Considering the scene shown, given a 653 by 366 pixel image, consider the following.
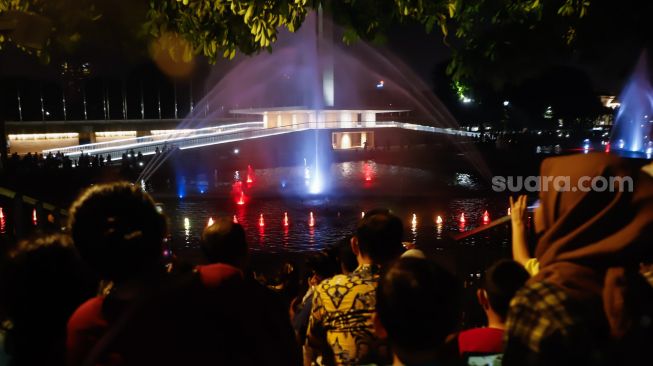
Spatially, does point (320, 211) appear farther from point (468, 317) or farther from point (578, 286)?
point (578, 286)

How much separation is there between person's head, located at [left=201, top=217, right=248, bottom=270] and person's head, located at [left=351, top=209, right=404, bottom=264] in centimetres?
79

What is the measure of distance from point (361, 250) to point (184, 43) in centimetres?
460

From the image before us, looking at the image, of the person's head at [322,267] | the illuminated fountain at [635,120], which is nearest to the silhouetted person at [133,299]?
the person's head at [322,267]

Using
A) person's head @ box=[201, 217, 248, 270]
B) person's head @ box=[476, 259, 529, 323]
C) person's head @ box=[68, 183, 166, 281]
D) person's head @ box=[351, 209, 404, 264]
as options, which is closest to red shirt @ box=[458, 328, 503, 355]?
person's head @ box=[476, 259, 529, 323]

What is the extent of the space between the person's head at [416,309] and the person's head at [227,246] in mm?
1390

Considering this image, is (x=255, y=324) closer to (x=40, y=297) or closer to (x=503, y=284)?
A: (x=40, y=297)

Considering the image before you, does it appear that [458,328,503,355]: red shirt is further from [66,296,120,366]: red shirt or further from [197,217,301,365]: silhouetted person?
[66,296,120,366]: red shirt

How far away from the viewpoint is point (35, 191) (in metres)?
21.8

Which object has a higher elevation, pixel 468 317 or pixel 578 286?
pixel 578 286

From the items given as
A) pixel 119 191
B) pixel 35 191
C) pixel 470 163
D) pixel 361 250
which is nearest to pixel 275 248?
pixel 361 250

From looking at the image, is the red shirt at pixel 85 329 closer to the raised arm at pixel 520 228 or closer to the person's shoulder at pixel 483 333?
the person's shoulder at pixel 483 333

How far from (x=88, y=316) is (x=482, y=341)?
1.95m

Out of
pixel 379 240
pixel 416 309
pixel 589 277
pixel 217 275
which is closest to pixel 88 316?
pixel 217 275

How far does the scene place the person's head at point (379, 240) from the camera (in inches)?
131
